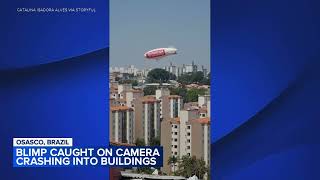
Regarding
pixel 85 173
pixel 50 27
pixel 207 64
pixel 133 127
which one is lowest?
pixel 85 173

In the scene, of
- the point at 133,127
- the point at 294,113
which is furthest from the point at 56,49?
the point at 294,113

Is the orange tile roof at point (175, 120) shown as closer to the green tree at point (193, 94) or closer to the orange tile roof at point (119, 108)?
the green tree at point (193, 94)

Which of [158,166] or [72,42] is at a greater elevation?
[72,42]

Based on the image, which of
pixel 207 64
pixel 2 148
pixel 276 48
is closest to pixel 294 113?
pixel 276 48

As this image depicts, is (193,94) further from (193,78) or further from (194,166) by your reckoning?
(194,166)

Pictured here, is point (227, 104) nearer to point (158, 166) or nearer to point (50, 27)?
point (158, 166)

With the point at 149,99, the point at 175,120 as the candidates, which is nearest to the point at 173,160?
the point at 175,120

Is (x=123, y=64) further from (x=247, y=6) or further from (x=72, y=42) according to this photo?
(x=247, y=6)
